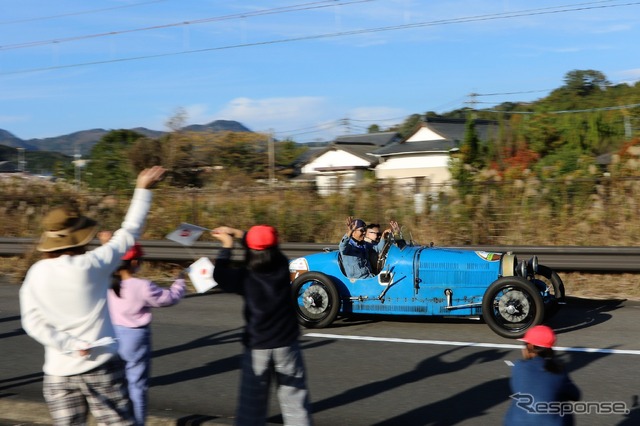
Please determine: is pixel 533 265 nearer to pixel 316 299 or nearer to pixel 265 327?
pixel 316 299

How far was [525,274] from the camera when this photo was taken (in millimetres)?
9328

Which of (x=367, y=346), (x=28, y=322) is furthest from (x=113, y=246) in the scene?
(x=367, y=346)

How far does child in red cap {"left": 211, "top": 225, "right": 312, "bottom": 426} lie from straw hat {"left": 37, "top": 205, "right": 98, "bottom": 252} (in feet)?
3.49

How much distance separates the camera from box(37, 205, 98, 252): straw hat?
405 cm

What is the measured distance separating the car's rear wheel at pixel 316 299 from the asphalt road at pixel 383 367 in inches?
6.5

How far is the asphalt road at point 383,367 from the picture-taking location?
252 inches

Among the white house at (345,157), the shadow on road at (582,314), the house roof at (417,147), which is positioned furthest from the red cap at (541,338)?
the white house at (345,157)

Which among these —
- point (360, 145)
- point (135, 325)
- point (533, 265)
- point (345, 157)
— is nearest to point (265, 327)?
point (135, 325)

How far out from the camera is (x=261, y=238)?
491 cm

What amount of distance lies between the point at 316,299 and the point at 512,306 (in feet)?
7.93

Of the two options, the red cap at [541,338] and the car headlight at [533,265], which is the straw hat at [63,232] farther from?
the car headlight at [533,265]

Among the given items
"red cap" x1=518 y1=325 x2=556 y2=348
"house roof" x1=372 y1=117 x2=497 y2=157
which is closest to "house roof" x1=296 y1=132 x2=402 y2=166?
"house roof" x1=372 y1=117 x2=497 y2=157

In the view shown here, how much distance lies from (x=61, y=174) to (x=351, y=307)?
20786 millimetres

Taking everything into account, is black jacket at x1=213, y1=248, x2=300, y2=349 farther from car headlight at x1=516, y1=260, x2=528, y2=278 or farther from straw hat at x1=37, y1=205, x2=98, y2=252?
car headlight at x1=516, y1=260, x2=528, y2=278
